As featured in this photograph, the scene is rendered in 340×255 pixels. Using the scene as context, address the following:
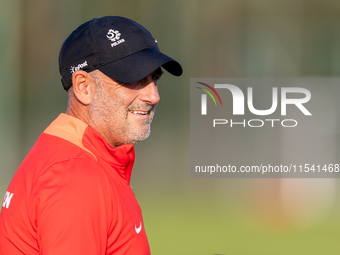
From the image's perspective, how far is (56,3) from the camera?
3.22m

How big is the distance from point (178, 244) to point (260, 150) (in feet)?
3.47

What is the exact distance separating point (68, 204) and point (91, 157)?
0.15 meters

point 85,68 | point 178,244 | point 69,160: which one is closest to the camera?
point 69,160

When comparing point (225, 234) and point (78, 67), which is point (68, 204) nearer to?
point (78, 67)

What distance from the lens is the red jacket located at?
699 mm

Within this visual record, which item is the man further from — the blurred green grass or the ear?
the blurred green grass

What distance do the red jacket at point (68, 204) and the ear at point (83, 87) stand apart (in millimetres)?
75

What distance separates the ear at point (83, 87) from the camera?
0.96 meters

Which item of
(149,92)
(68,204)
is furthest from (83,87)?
(68,204)

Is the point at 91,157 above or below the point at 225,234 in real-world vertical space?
above

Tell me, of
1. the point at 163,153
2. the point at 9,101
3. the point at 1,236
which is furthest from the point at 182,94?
the point at 1,236

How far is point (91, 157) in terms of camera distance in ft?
2.74

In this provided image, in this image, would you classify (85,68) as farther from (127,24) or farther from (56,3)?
(56,3)

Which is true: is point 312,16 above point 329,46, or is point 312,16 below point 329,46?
above
